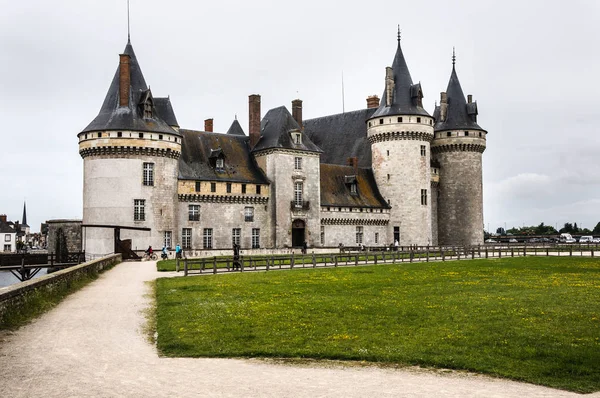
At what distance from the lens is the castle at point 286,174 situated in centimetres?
4975

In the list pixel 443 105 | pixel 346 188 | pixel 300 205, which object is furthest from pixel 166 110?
pixel 443 105

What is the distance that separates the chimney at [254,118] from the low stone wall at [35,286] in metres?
30.0

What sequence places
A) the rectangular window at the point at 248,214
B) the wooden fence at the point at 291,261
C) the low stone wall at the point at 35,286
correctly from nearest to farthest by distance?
the low stone wall at the point at 35,286 → the wooden fence at the point at 291,261 → the rectangular window at the point at 248,214

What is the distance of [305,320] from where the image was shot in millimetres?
15914

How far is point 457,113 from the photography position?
69.9 metres

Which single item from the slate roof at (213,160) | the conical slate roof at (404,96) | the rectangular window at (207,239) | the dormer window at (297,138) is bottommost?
the rectangular window at (207,239)

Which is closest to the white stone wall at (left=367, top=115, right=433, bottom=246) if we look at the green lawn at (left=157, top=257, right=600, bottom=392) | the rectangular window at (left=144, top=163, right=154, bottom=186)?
the rectangular window at (left=144, top=163, right=154, bottom=186)

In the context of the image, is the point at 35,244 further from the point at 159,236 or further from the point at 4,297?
the point at 4,297

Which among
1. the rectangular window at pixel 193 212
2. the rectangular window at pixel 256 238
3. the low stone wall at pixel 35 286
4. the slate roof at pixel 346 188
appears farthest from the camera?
the slate roof at pixel 346 188

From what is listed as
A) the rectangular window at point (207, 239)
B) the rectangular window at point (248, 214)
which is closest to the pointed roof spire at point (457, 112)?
the rectangular window at point (248, 214)

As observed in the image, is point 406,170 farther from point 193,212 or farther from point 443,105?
point 193,212

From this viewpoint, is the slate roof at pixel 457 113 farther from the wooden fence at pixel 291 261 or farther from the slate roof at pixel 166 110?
the slate roof at pixel 166 110

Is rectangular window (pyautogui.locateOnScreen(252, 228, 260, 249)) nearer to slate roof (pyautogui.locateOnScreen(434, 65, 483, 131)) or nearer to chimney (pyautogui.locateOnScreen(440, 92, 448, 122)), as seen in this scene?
slate roof (pyautogui.locateOnScreen(434, 65, 483, 131))

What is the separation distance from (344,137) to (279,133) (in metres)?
15.8
